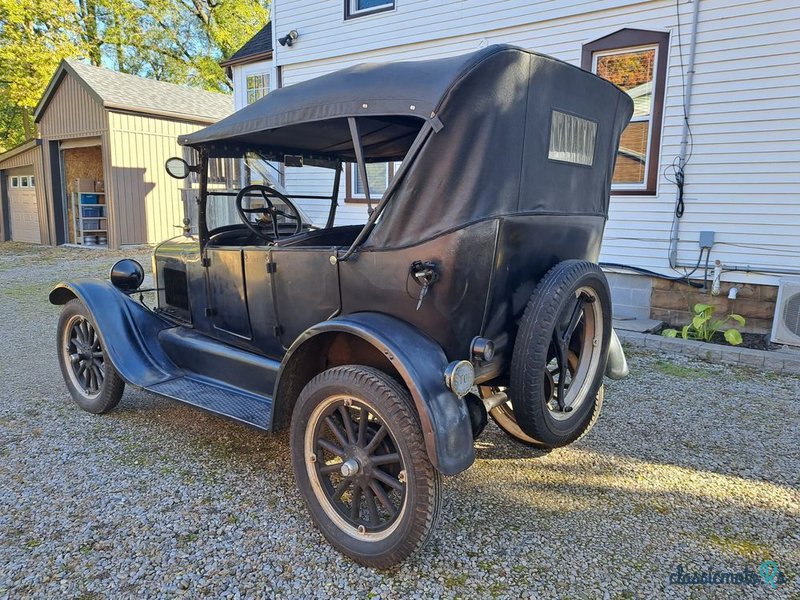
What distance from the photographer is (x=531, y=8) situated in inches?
298

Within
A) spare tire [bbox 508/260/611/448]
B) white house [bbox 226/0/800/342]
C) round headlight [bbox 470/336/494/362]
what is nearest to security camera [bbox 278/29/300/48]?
white house [bbox 226/0/800/342]

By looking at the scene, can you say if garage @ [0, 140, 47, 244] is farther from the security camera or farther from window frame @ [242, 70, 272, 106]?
the security camera

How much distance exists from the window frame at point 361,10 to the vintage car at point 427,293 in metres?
6.53

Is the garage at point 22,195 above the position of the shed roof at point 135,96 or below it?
below

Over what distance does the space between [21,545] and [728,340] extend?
6.03m

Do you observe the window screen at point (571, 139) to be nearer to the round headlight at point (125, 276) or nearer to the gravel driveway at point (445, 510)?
the gravel driveway at point (445, 510)

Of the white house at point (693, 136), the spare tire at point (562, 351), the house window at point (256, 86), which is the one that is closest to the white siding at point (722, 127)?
the white house at point (693, 136)

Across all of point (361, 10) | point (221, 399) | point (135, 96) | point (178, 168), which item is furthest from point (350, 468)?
point (135, 96)

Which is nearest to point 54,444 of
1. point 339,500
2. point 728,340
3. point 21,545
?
point 21,545

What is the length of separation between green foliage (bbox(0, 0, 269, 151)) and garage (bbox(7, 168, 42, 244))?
4.46 m

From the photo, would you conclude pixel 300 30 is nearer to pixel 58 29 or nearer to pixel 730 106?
pixel 730 106

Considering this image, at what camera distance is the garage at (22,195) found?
1703 centimetres

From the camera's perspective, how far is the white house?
611cm

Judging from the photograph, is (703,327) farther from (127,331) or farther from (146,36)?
(146,36)
